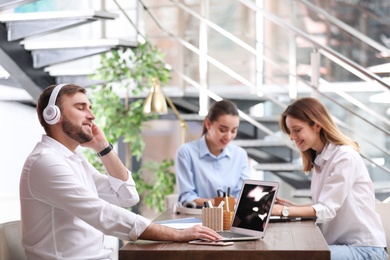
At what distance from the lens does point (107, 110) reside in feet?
20.5

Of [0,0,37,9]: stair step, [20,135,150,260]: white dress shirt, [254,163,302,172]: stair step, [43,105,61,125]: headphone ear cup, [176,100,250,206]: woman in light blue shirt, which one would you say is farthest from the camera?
[254,163,302,172]: stair step

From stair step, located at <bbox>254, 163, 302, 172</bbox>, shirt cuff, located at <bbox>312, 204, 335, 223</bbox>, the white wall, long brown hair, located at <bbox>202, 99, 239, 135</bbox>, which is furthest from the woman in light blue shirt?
the white wall

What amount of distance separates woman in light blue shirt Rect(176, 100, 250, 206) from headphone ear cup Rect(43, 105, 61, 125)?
1.63 m

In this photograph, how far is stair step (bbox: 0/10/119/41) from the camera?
5.02 m

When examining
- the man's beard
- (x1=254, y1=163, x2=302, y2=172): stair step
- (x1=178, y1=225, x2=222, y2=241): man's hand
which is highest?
the man's beard

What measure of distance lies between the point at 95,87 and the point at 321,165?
302 centimetres

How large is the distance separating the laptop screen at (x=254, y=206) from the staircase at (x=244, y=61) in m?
1.83

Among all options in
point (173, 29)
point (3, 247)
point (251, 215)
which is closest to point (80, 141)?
point (3, 247)

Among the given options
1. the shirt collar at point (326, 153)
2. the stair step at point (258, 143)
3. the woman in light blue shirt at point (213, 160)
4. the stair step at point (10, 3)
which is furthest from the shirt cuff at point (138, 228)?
the stair step at point (258, 143)

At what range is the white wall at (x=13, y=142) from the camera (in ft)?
20.8

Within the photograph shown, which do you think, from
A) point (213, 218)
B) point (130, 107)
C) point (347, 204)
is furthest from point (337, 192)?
point (130, 107)

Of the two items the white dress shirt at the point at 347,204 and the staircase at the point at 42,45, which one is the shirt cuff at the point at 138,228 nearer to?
the white dress shirt at the point at 347,204

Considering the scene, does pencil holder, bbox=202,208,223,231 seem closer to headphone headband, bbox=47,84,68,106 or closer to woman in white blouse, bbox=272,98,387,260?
woman in white blouse, bbox=272,98,387,260

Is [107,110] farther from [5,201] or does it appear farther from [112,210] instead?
[112,210]
